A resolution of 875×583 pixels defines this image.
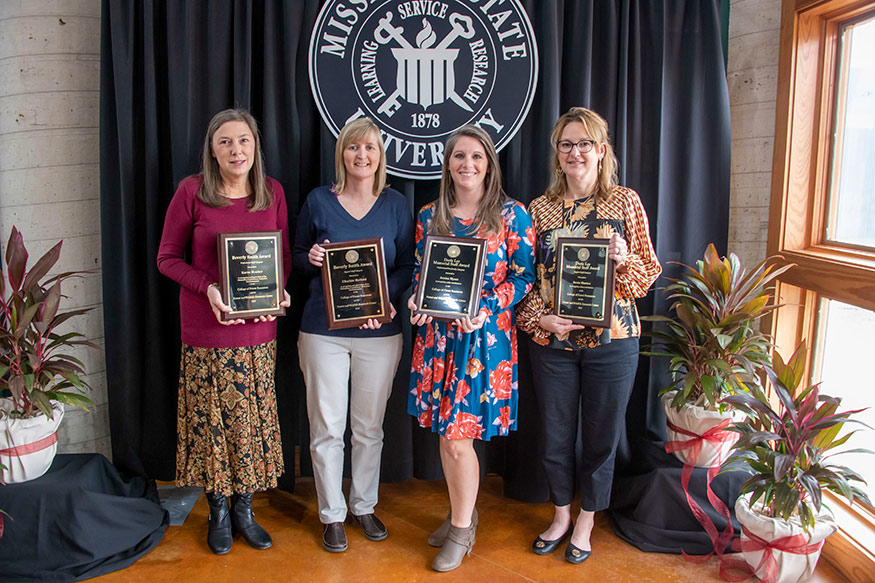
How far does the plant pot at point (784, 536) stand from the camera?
7.82ft

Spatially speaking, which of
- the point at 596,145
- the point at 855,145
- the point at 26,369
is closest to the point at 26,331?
the point at 26,369

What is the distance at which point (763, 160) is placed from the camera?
306 centimetres

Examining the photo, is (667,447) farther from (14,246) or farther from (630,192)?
(14,246)

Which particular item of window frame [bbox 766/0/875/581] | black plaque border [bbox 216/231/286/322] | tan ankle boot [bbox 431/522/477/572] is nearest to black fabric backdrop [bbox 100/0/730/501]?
window frame [bbox 766/0/875/581]

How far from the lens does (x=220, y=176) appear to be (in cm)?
268

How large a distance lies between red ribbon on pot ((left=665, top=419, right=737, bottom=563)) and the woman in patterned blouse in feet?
1.28

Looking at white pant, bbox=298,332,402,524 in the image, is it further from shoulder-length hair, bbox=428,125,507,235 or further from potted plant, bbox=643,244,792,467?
potted plant, bbox=643,244,792,467

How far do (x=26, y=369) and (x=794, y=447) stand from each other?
9.74 ft

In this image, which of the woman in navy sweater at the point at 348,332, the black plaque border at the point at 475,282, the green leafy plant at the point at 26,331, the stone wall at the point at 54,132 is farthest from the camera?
the stone wall at the point at 54,132

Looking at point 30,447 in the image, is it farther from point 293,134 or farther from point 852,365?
point 852,365

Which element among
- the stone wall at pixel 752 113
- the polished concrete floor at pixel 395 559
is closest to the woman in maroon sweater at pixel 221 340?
the polished concrete floor at pixel 395 559

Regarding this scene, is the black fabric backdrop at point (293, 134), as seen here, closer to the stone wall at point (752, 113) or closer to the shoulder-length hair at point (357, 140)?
the stone wall at point (752, 113)

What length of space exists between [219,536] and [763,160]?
2.96 meters

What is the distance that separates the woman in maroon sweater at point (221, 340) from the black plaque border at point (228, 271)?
32mm
